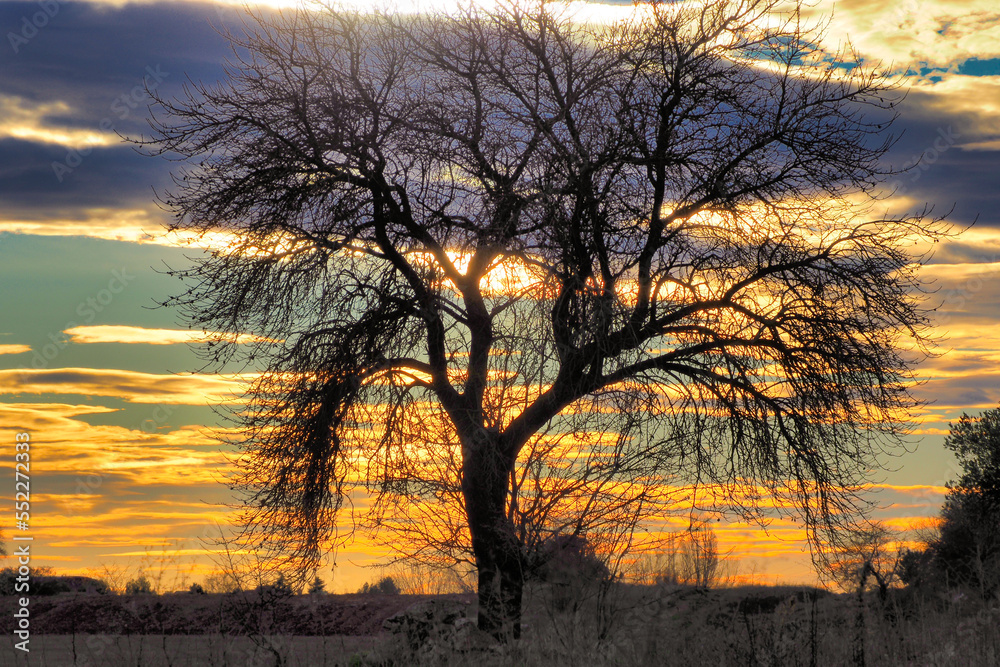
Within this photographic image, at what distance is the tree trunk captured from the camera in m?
9.04

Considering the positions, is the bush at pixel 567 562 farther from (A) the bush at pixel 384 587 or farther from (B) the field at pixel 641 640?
(A) the bush at pixel 384 587

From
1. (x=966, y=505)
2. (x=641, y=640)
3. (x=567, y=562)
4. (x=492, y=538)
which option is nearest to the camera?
(x=641, y=640)

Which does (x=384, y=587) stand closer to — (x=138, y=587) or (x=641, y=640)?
(x=138, y=587)

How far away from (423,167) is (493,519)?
202 inches

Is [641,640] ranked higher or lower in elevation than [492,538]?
lower

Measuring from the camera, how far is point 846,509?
1166 cm

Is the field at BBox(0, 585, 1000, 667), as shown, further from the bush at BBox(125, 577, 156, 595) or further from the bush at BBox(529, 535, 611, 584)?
the bush at BBox(125, 577, 156, 595)

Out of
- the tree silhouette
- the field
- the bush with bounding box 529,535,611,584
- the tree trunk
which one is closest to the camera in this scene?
the field

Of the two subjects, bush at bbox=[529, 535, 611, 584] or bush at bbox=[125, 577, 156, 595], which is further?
bush at bbox=[125, 577, 156, 595]

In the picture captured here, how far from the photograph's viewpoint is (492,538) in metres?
10.2

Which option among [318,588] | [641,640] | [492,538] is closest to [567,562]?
[641,640]

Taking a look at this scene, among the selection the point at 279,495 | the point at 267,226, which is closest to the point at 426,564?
the point at 279,495

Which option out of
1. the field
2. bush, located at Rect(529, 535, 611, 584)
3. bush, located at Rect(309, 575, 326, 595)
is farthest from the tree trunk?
bush, located at Rect(309, 575, 326, 595)

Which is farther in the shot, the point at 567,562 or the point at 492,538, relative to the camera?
the point at 492,538
